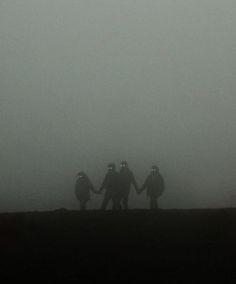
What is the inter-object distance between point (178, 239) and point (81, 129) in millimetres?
Result: 668

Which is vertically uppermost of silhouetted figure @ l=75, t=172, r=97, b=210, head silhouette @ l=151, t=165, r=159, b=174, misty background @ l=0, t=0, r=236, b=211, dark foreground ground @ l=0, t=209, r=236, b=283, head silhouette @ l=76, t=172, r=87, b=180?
misty background @ l=0, t=0, r=236, b=211

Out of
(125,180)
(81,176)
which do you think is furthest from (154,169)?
(81,176)

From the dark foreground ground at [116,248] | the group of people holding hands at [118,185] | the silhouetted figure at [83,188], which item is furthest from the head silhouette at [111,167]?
the dark foreground ground at [116,248]

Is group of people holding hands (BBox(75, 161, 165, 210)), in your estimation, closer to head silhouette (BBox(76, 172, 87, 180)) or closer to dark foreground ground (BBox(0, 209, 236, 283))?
head silhouette (BBox(76, 172, 87, 180))

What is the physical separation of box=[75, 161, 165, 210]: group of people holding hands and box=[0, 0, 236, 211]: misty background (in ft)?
0.22

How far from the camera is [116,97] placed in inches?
72.9

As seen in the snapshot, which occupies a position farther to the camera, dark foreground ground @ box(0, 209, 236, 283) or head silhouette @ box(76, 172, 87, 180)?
head silhouette @ box(76, 172, 87, 180)

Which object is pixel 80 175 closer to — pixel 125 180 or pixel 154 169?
Result: pixel 125 180

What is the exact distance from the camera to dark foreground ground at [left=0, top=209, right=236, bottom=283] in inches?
56.2

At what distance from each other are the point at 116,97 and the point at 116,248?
→ 674mm

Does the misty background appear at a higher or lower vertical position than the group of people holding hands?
higher

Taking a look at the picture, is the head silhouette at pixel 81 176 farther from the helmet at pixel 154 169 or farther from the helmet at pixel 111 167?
the helmet at pixel 154 169

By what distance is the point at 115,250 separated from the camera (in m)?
1.46

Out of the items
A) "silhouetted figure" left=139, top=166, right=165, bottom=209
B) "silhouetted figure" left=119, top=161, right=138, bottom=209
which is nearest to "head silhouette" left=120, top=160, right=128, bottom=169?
"silhouetted figure" left=119, top=161, right=138, bottom=209
